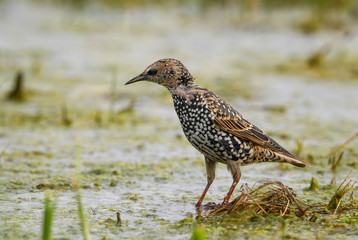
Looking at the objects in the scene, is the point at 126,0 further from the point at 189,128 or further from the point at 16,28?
the point at 189,128

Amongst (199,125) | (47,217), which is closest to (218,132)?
(199,125)

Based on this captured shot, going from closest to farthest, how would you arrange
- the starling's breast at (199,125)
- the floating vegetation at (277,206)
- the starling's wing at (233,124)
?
the floating vegetation at (277,206) → the starling's breast at (199,125) → the starling's wing at (233,124)

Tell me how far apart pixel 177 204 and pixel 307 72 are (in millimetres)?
6177

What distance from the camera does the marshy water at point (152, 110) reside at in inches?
171

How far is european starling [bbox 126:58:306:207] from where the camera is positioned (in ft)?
14.6

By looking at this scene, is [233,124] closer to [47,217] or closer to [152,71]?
[152,71]

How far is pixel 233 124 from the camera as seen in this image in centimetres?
462

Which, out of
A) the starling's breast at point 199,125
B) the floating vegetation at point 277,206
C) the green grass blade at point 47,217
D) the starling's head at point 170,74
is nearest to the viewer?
the green grass blade at point 47,217

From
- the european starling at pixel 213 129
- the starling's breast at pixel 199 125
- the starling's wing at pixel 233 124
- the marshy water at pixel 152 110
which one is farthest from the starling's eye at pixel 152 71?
the marshy water at pixel 152 110

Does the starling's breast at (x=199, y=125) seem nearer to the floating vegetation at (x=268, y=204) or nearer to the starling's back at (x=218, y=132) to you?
the starling's back at (x=218, y=132)

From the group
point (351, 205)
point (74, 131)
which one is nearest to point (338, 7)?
point (74, 131)

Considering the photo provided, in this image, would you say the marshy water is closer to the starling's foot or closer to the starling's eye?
the starling's foot

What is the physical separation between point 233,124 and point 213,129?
0.21m

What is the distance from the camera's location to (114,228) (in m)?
4.06
